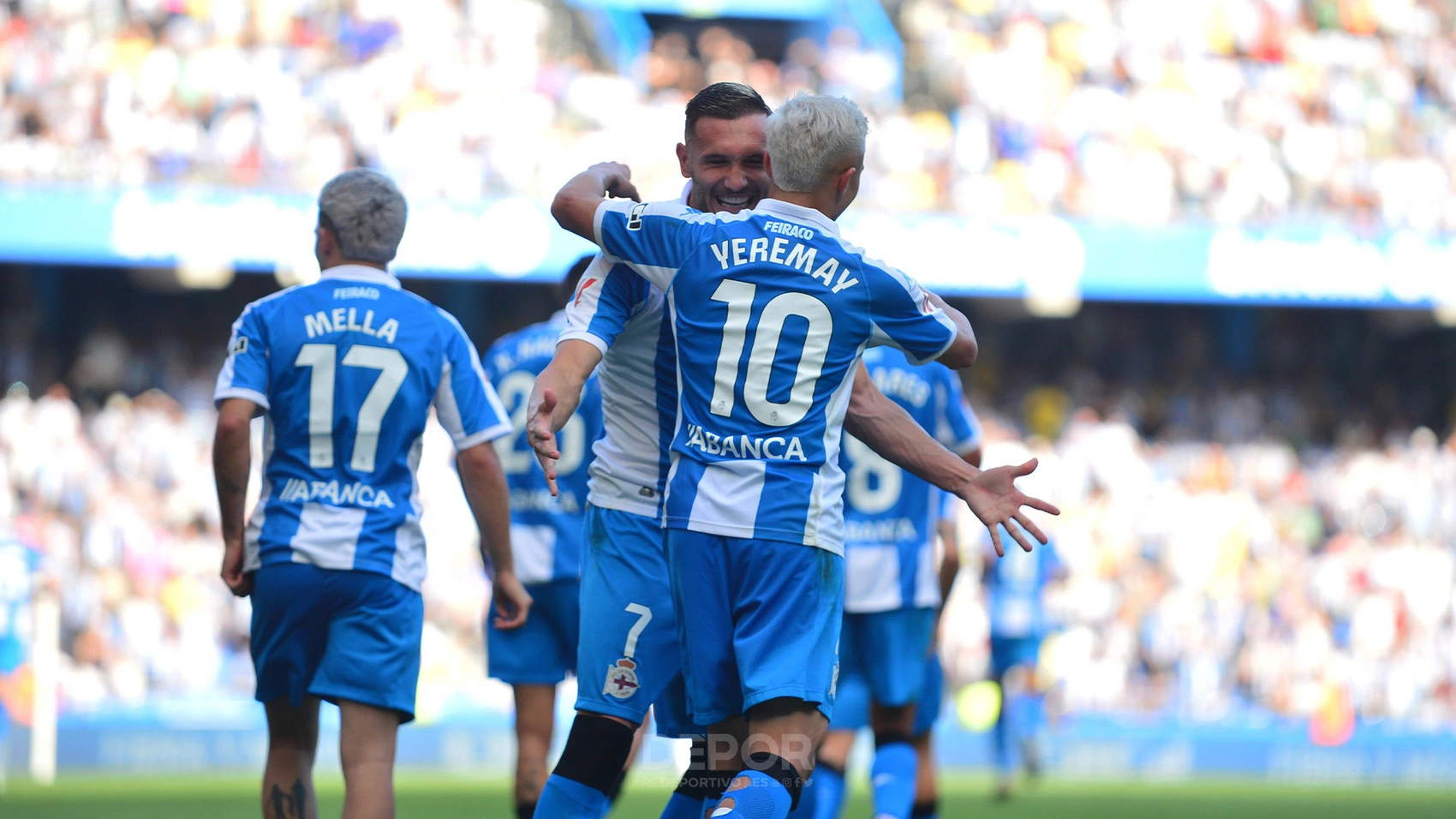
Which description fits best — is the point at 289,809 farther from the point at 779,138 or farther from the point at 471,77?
the point at 471,77

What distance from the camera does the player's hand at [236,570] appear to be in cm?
486

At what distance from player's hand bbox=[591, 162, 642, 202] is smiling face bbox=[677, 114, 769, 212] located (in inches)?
6.3

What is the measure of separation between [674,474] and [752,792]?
0.80m

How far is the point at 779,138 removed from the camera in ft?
13.4

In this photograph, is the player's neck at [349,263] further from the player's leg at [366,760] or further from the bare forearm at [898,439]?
the bare forearm at [898,439]

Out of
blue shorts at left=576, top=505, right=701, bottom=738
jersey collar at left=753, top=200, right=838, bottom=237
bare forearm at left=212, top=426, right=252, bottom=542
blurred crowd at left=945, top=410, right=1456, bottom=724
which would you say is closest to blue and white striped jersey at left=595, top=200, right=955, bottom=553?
jersey collar at left=753, top=200, right=838, bottom=237

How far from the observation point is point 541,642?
20.9 feet

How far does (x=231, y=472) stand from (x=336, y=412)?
0.34 m

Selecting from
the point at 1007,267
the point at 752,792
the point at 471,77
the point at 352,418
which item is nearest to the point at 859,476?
the point at 352,418

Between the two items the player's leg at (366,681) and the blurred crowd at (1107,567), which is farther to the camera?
the blurred crowd at (1107,567)

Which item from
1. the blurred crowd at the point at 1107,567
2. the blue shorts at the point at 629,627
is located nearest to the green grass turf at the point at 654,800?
the blurred crowd at the point at 1107,567

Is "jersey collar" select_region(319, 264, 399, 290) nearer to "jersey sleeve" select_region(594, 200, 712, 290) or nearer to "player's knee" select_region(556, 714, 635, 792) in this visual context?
"jersey sleeve" select_region(594, 200, 712, 290)

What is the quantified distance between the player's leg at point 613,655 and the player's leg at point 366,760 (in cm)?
73

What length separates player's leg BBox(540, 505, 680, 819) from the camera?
4.27 metres
